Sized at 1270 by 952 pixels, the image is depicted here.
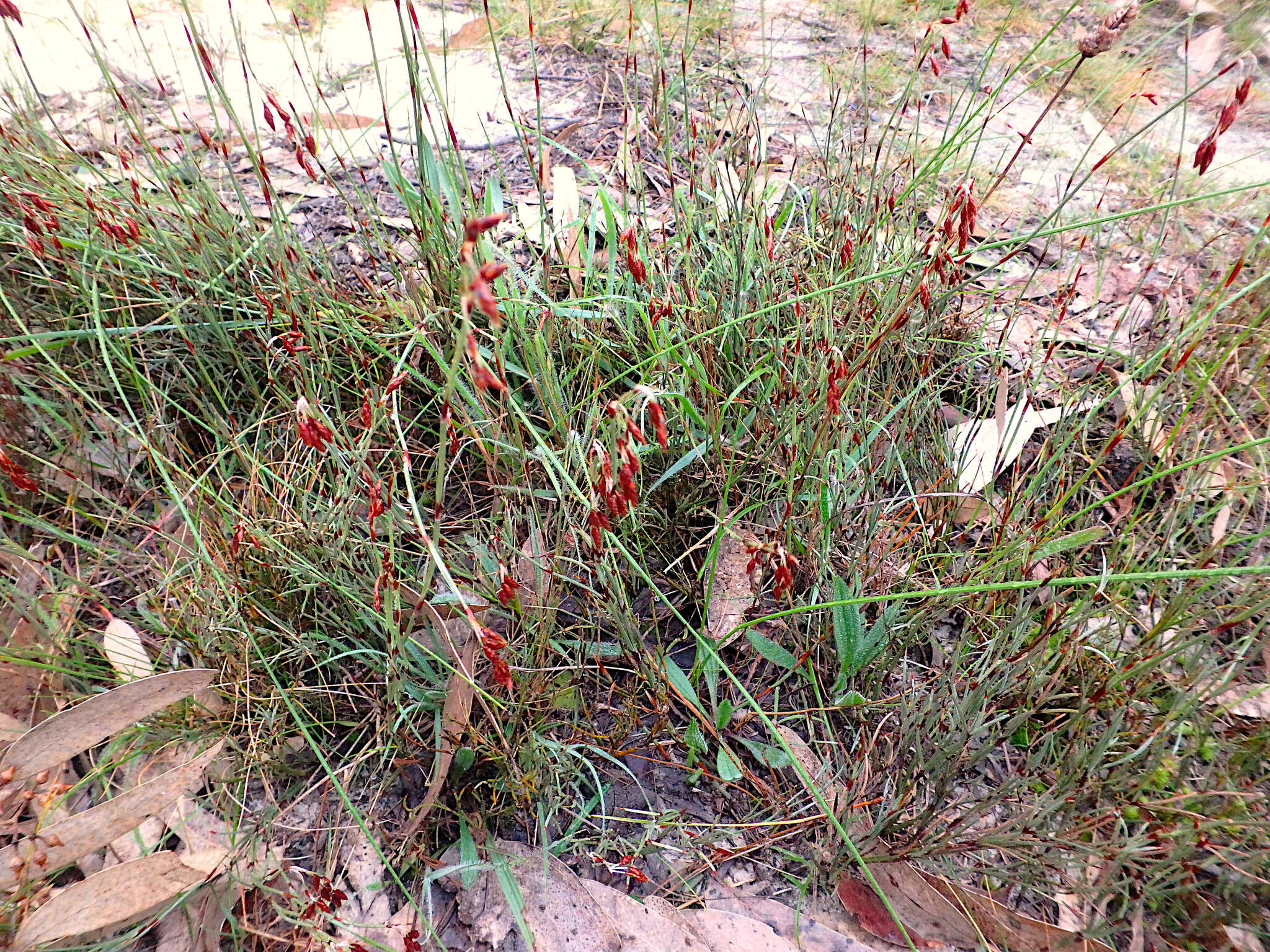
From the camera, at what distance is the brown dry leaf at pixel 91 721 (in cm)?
102

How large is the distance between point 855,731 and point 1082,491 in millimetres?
690

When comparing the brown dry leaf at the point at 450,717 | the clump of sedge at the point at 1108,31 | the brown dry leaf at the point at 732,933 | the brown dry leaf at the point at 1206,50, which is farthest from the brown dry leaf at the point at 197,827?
the brown dry leaf at the point at 1206,50

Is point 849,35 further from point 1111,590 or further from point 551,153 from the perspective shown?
point 1111,590

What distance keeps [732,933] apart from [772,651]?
397 mm

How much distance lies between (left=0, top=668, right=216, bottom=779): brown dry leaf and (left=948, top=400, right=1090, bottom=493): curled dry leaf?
130cm

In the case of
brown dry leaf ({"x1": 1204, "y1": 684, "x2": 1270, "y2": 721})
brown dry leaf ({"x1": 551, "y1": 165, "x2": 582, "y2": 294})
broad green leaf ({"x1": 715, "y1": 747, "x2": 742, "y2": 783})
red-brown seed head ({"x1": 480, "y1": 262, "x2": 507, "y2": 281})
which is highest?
red-brown seed head ({"x1": 480, "y1": 262, "x2": 507, "y2": 281})

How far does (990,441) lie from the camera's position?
1.50 meters

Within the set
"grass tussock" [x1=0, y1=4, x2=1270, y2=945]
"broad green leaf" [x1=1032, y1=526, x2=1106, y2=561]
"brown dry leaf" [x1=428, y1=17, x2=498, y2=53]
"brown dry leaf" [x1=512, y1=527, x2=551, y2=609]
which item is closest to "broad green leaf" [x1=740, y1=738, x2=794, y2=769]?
"grass tussock" [x1=0, y1=4, x2=1270, y2=945]

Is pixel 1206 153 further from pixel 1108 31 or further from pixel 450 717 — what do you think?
pixel 450 717

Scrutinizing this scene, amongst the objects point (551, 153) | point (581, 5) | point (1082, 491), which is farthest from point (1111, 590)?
point (581, 5)

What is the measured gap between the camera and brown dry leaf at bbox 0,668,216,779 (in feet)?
3.36

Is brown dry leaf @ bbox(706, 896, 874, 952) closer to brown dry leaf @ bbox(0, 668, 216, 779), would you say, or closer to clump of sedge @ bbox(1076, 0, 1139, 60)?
brown dry leaf @ bbox(0, 668, 216, 779)

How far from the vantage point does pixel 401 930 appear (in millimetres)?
1039

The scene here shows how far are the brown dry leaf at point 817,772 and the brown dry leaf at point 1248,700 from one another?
611 millimetres
